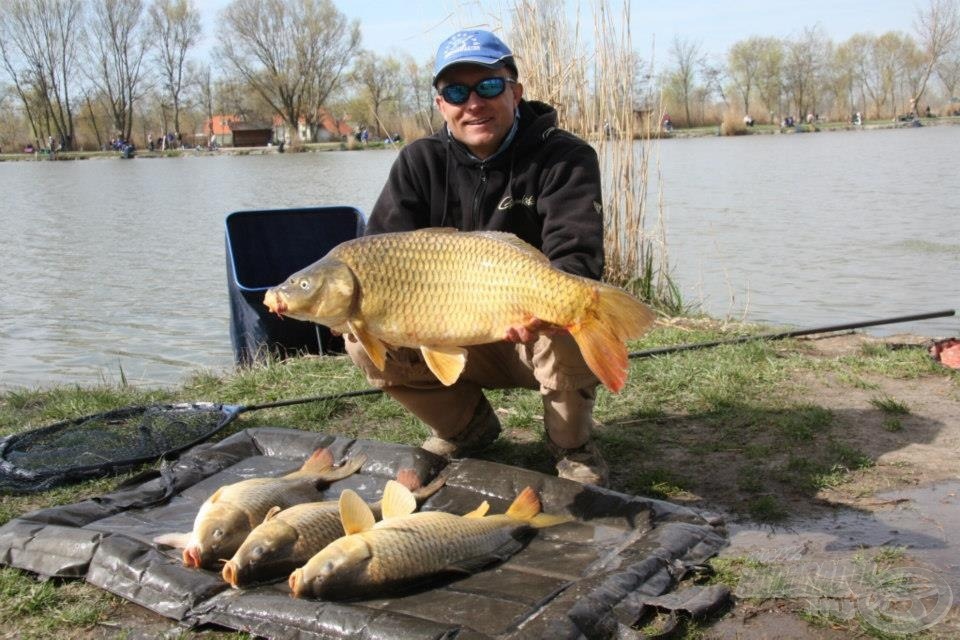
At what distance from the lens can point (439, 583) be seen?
2.24 m

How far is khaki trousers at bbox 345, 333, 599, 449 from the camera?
2830mm

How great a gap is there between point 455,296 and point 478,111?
86 centimetres

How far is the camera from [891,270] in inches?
330

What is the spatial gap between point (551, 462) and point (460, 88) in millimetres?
1259

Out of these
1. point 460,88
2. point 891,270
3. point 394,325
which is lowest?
point 891,270

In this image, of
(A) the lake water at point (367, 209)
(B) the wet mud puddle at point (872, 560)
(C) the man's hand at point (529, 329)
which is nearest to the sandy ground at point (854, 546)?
(B) the wet mud puddle at point (872, 560)

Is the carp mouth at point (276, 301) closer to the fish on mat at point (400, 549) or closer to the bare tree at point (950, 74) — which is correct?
Answer: the fish on mat at point (400, 549)

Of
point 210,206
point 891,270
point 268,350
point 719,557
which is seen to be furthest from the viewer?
point 210,206

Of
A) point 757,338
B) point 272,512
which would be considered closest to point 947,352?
point 757,338

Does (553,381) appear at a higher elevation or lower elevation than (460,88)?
lower

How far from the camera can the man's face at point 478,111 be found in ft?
9.55

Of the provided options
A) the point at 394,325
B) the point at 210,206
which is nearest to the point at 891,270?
the point at 394,325

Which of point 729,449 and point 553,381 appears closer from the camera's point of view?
point 553,381

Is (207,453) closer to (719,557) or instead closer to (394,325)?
(394,325)
